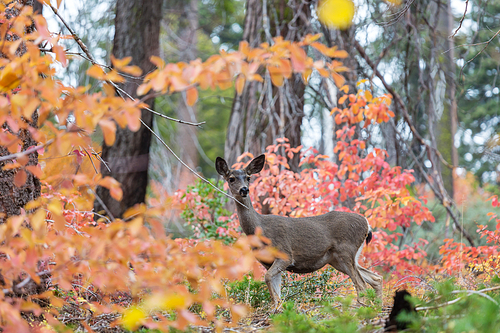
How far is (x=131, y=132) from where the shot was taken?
26.5ft

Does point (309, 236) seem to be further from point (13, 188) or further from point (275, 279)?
point (13, 188)

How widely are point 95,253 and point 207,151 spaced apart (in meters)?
26.5

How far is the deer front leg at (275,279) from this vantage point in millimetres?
4805

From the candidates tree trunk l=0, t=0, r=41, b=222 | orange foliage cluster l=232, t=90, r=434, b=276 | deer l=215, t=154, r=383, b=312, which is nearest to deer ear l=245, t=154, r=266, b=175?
deer l=215, t=154, r=383, b=312

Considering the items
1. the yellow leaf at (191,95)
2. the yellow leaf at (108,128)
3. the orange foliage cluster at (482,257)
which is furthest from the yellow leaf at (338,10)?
the yellow leaf at (108,128)

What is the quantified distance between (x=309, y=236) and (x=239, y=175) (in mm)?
1056

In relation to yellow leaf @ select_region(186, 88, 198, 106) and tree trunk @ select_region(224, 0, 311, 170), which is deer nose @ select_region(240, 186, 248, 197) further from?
tree trunk @ select_region(224, 0, 311, 170)

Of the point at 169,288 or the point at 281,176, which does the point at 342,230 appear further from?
the point at 169,288

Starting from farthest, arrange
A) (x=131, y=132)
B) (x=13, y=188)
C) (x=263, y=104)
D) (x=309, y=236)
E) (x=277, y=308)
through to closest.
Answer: (x=263, y=104), (x=131, y=132), (x=309, y=236), (x=277, y=308), (x=13, y=188)

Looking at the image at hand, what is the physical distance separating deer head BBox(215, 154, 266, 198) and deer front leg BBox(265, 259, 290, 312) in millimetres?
822

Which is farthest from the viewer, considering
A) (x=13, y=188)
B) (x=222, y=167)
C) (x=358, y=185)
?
(x=358, y=185)

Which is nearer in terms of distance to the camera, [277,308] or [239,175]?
[277,308]

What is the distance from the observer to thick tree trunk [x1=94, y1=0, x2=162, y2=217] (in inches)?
317

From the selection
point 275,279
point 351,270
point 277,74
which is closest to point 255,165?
point 275,279
